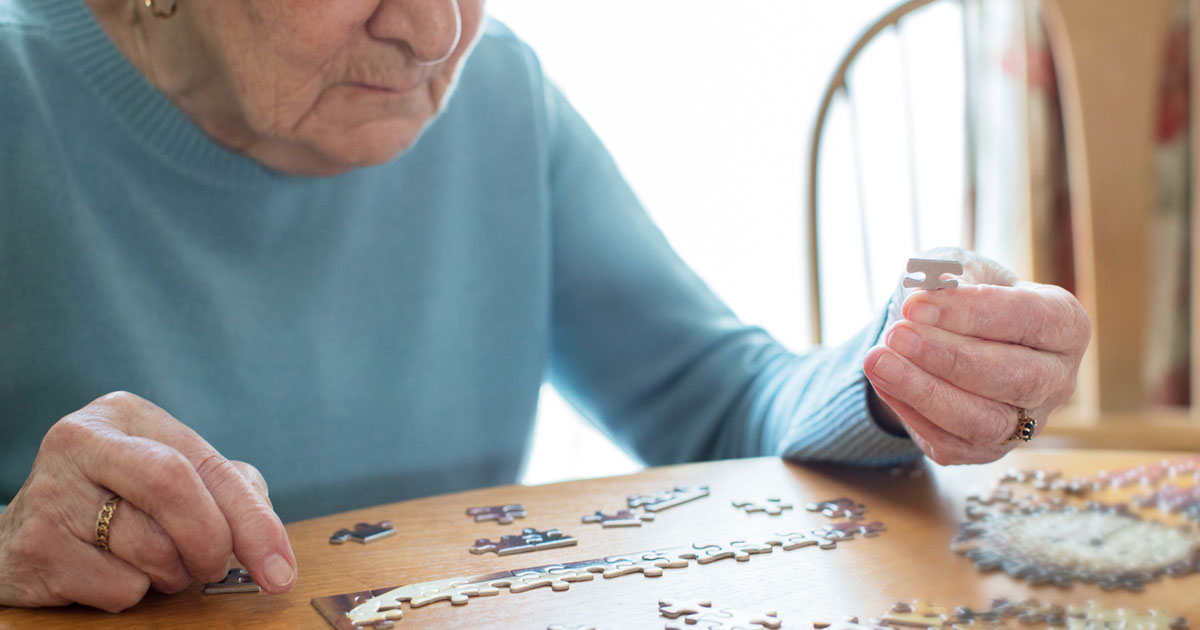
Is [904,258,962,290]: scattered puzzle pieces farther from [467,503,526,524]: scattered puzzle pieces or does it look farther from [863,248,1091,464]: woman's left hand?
[467,503,526,524]: scattered puzzle pieces

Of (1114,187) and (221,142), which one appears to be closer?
(221,142)

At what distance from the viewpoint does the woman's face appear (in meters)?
1.19

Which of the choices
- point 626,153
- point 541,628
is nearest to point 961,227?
point 626,153

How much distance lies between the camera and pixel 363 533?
112cm

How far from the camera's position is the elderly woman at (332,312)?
2.98ft

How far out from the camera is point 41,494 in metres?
0.89

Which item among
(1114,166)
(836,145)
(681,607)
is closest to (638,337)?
(681,607)

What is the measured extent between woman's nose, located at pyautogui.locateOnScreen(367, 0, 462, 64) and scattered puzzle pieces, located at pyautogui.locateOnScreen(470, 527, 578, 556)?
0.59 m

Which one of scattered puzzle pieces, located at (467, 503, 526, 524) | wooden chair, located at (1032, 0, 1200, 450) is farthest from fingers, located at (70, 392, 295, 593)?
wooden chair, located at (1032, 0, 1200, 450)

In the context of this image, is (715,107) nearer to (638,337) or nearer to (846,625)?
(638,337)

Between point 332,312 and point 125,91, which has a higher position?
point 125,91

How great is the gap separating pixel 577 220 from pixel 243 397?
2.27 feet

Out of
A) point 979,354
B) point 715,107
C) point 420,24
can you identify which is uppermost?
point 420,24

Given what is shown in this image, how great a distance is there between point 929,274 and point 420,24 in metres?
0.66
